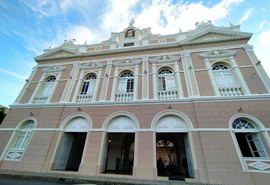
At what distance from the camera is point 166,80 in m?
9.67

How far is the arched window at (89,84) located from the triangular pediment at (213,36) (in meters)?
7.57

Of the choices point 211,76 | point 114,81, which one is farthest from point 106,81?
point 211,76

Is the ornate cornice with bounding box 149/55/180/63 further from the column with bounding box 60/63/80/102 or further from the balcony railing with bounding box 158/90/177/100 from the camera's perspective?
the column with bounding box 60/63/80/102

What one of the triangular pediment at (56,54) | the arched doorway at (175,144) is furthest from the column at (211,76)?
the triangular pediment at (56,54)

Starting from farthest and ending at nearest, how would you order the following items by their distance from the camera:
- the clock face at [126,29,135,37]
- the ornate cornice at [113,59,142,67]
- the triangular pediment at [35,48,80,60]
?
the clock face at [126,29,135,37], the triangular pediment at [35,48,80,60], the ornate cornice at [113,59,142,67]

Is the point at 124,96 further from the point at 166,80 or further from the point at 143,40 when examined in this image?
the point at 143,40

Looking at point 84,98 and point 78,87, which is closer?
point 84,98

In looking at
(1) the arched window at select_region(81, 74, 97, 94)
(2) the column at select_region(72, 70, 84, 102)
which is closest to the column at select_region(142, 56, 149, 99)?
(1) the arched window at select_region(81, 74, 97, 94)

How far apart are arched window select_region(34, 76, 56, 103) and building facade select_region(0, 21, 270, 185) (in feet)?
0.24

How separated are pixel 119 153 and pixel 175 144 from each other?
453cm

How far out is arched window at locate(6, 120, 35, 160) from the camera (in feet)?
28.0

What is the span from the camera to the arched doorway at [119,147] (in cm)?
849

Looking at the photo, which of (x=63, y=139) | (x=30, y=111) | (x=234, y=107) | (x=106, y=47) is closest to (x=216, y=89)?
(x=234, y=107)

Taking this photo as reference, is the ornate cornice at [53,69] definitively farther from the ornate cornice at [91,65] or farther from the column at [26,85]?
the ornate cornice at [91,65]
